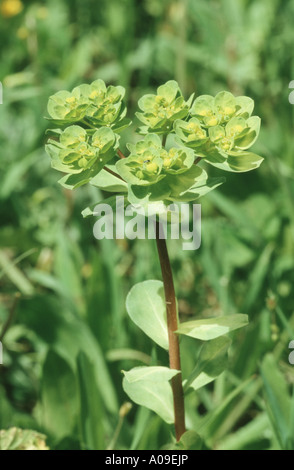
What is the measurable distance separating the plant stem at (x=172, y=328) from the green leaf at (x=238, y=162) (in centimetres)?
13

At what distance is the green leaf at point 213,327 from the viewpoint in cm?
89

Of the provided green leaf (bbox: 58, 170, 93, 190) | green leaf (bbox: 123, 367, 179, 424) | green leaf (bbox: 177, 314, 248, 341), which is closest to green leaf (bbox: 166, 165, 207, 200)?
green leaf (bbox: 58, 170, 93, 190)

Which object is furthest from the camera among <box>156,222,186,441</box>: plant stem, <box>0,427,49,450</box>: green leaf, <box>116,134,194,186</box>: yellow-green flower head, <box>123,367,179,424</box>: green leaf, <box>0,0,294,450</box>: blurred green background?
<box>0,0,294,450</box>: blurred green background

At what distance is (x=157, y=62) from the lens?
2.37m

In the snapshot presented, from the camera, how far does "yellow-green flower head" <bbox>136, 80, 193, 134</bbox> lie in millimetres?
826

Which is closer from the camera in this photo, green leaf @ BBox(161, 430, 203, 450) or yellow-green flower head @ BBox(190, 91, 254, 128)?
yellow-green flower head @ BBox(190, 91, 254, 128)

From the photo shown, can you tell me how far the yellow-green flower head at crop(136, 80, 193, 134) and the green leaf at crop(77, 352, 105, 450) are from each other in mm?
535

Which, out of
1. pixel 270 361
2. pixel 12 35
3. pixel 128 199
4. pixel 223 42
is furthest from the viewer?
pixel 12 35

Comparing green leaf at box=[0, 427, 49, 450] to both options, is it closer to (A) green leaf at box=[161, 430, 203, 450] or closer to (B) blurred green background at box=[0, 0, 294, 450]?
(B) blurred green background at box=[0, 0, 294, 450]

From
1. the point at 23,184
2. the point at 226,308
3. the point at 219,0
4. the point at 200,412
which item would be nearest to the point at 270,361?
the point at 226,308

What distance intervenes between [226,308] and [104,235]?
397 millimetres

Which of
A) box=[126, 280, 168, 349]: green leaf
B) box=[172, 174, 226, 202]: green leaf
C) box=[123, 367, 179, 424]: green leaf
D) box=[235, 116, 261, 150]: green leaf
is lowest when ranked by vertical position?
box=[123, 367, 179, 424]: green leaf
